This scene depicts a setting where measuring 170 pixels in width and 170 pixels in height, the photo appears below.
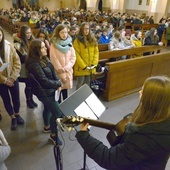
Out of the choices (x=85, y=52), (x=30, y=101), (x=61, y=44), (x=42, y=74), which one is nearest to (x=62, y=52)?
(x=61, y=44)

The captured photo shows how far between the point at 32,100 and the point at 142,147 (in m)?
2.69

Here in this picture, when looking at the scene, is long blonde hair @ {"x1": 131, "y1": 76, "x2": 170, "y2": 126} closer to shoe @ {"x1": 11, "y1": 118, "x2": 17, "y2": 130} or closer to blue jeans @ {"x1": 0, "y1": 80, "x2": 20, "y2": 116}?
blue jeans @ {"x1": 0, "y1": 80, "x2": 20, "y2": 116}

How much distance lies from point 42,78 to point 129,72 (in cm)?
211

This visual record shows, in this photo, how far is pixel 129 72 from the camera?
361 cm

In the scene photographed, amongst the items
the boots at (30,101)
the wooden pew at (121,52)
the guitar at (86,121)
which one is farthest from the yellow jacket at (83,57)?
the guitar at (86,121)

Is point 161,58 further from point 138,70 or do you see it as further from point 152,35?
point 152,35

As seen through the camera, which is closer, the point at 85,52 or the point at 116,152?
the point at 116,152

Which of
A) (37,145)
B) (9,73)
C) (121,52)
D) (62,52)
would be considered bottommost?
(37,145)

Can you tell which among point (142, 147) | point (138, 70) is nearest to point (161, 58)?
point (138, 70)

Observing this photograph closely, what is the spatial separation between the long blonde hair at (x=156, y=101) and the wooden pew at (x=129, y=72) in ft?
7.77

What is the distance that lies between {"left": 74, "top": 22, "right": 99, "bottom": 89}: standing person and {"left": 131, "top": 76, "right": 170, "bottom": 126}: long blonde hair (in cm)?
216

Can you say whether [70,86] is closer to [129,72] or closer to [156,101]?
[129,72]

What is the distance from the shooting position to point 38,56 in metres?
2.04

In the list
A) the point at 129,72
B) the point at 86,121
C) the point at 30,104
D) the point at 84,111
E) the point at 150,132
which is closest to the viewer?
the point at 150,132
